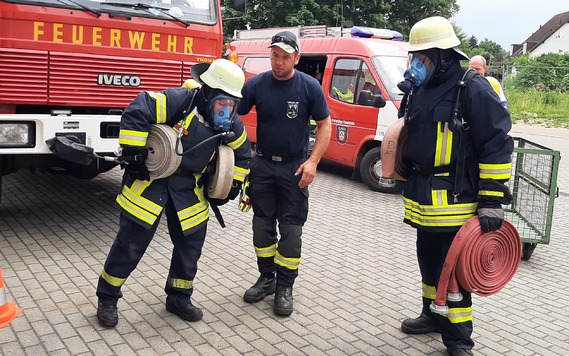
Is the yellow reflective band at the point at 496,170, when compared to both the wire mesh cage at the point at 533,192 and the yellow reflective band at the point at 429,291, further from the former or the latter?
the wire mesh cage at the point at 533,192

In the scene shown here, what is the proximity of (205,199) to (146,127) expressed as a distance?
72 cm

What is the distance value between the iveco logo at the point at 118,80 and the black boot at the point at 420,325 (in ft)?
11.7

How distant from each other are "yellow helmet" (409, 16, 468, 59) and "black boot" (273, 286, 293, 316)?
6.53 feet

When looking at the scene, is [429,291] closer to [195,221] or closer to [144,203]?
[195,221]

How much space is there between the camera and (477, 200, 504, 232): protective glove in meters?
3.67

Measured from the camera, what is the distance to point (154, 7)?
20.1ft

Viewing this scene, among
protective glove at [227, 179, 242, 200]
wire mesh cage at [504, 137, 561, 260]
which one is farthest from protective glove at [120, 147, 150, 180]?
wire mesh cage at [504, 137, 561, 260]

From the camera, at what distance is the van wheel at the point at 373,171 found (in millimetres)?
9172

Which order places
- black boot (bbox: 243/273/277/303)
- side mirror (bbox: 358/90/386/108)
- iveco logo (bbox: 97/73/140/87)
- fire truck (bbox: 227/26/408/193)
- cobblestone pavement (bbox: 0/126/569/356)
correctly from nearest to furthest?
cobblestone pavement (bbox: 0/126/569/356) < black boot (bbox: 243/273/277/303) < iveco logo (bbox: 97/73/140/87) < side mirror (bbox: 358/90/386/108) < fire truck (bbox: 227/26/408/193)

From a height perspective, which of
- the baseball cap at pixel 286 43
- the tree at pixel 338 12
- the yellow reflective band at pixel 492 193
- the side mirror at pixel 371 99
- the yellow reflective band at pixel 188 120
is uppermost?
the tree at pixel 338 12

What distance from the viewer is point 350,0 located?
94.0 ft

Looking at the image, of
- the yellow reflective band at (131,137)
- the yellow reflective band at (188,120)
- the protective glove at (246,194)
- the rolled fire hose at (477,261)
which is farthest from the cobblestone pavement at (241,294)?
the yellow reflective band at (188,120)

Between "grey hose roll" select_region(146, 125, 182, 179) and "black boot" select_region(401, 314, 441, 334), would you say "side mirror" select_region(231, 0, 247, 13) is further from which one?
"black boot" select_region(401, 314, 441, 334)

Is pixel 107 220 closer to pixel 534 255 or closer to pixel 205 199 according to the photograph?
pixel 205 199
